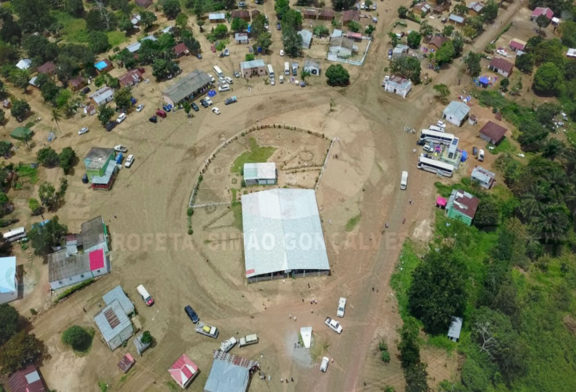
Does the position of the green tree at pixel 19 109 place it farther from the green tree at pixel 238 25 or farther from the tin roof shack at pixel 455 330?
the tin roof shack at pixel 455 330

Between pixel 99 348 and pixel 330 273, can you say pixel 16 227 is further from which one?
pixel 330 273

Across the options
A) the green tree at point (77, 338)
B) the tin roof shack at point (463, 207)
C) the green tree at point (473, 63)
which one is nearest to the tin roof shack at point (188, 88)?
the green tree at point (77, 338)

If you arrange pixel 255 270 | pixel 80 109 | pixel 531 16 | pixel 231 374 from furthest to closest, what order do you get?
pixel 531 16 → pixel 80 109 → pixel 255 270 → pixel 231 374

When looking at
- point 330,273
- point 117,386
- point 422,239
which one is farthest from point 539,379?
point 117,386

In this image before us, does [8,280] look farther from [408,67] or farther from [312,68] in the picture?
[408,67]

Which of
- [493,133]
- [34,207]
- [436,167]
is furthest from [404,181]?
[34,207]
